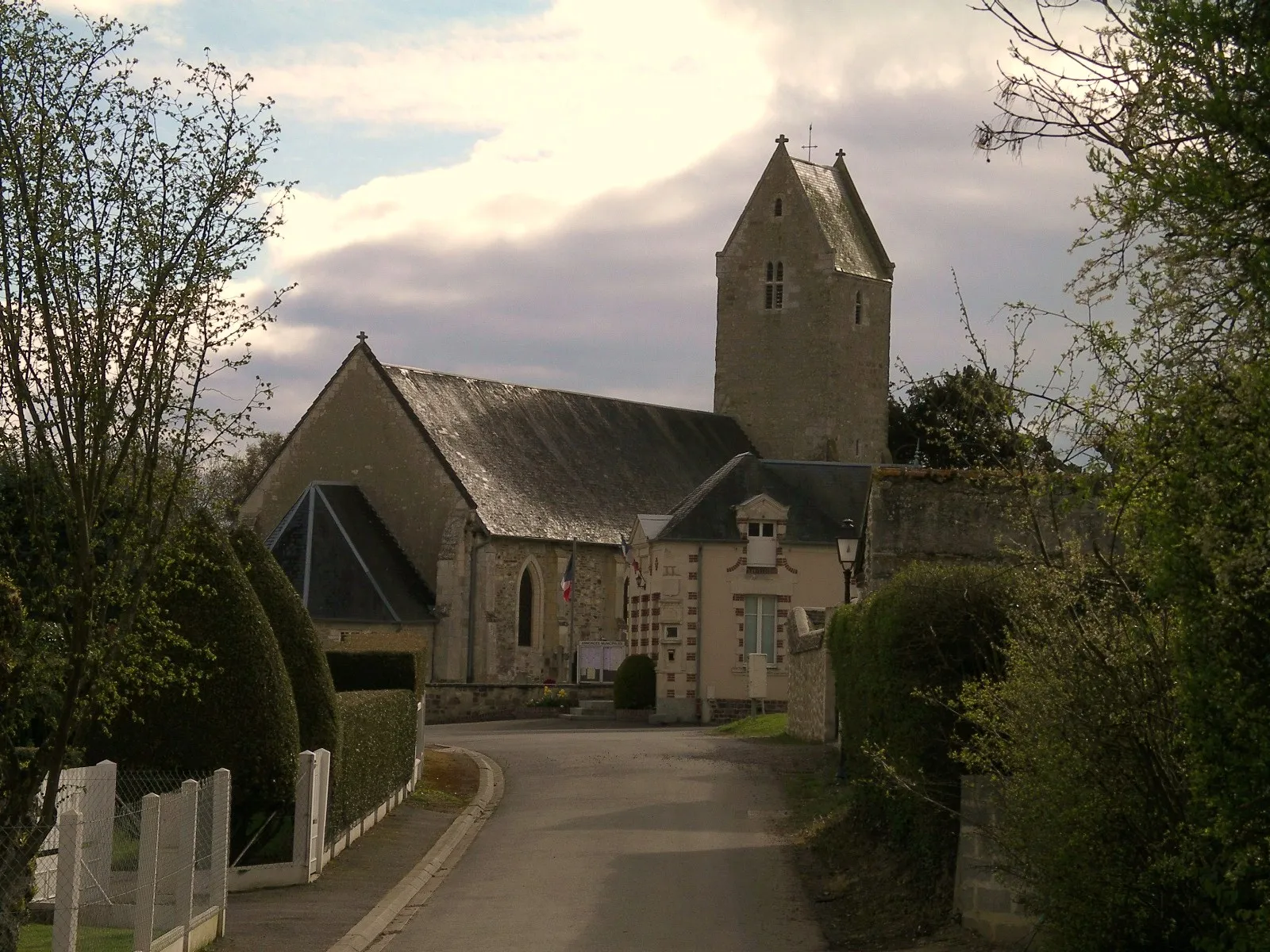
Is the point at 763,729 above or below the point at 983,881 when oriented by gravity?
above

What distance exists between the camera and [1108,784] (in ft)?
24.6

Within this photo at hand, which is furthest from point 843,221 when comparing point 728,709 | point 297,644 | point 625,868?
point 625,868

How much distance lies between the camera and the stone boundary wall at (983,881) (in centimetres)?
982

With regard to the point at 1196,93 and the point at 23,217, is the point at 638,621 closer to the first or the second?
the point at 23,217

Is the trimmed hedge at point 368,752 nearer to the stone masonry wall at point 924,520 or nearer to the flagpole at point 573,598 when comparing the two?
the stone masonry wall at point 924,520

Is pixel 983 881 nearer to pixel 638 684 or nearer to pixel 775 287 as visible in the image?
pixel 638 684

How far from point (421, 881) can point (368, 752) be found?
8.60ft

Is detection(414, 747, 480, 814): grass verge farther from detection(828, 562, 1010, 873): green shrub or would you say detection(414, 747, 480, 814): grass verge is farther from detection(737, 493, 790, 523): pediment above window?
detection(737, 493, 790, 523): pediment above window

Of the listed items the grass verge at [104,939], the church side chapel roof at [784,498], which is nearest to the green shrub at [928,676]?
the grass verge at [104,939]

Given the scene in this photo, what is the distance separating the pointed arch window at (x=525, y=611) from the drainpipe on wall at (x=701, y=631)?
814cm

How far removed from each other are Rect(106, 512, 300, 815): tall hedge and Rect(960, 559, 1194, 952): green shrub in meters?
6.91

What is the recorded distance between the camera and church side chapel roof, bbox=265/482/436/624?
41.4 meters

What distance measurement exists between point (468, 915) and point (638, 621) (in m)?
26.3

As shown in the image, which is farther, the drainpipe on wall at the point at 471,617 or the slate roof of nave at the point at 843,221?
the slate roof of nave at the point at 843,221
